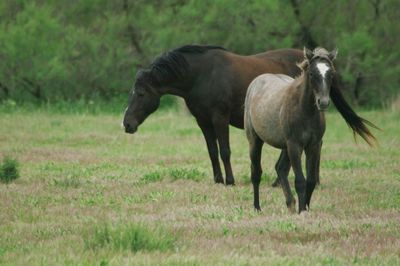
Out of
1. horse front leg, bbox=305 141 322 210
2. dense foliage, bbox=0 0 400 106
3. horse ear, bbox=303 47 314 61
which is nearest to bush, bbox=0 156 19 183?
horse front leg, bbox=305 141 322 210

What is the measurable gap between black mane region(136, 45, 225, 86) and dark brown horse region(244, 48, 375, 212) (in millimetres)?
2831

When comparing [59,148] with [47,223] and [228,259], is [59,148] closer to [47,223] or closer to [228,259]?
[47,223]

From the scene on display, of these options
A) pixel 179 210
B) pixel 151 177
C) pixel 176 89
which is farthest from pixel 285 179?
pixel 176 89

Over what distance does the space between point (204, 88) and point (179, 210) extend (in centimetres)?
421

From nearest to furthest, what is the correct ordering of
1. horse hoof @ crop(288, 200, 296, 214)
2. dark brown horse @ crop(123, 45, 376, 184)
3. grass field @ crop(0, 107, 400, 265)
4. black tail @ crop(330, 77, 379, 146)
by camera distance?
1. grass field @ crop(0, 107, 400, 265)
2. horse hoof @ crop(288, 200, 296, 214)
3. black tail @ crop(330, 77, 379, 146)
4. dark brown horse @ crop(123, 45, 376, 184)

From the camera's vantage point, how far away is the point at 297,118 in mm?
10430

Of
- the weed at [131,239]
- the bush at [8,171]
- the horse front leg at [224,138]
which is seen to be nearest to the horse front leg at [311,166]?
the weed at [131,239]

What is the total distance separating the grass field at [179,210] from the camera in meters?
7.66

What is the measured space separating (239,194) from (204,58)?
3.01 meters

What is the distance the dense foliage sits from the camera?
33812mm

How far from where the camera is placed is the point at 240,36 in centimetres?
3409

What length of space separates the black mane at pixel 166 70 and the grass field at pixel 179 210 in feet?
5.20

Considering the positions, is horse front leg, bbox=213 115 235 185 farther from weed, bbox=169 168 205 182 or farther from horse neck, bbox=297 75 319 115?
horse neck, bbox=297 75 319 115

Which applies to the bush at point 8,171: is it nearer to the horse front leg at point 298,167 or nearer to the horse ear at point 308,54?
the horse front leg at point 298,167
